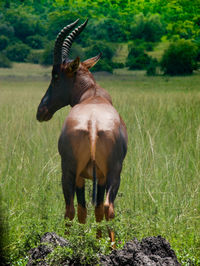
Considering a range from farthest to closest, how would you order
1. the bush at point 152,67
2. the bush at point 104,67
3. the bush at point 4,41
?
the bush at point 152,67, the bush at point 104,67, the bush at point 4,41

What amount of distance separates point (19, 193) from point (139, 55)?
1898 mm

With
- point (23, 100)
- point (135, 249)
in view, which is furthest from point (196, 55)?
point (135, 249)

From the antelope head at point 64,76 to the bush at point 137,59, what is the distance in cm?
155

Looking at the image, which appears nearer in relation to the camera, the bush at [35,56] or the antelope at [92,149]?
the antelope at [92,149]

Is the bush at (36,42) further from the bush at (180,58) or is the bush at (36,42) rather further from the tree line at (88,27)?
the bush at (180,58)

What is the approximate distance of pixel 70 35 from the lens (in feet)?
8.61

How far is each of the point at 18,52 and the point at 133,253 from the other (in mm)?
2479

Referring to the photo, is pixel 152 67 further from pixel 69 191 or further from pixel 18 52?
pixel 69 191

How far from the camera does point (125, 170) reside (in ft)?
10.2

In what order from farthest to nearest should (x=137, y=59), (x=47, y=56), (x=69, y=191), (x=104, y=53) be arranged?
(x=137, y=59) → (x=104, y=53) → (x=47, y=56) → (x=69, y=191)

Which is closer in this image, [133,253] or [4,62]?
[133,253]

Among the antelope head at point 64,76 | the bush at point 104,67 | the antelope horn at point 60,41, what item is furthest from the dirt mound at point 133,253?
the bush at point 104,67

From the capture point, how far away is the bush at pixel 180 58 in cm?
464

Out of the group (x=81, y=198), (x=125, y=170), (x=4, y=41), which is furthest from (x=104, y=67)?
(x=81, y=198)
